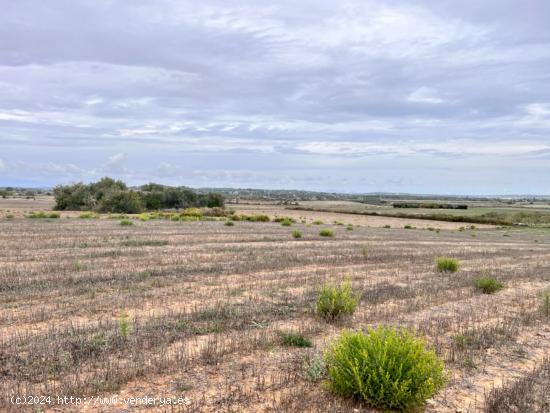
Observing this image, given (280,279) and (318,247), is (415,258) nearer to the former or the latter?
(318,247)

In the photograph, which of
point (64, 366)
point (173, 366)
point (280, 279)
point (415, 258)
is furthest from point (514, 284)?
point (64, 366)

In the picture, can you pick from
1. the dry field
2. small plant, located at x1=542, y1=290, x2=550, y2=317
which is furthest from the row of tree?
small plant, located at x1=542, y1=290, x2=550, y2=317

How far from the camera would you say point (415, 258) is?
19.0 m

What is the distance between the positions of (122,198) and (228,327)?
223 ft

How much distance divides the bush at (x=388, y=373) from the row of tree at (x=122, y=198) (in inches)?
2707

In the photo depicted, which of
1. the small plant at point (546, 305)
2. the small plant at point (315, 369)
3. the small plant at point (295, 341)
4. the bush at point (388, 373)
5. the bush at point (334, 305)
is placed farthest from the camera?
the small plant at point (546, 305)

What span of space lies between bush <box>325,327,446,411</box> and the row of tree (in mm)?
68769

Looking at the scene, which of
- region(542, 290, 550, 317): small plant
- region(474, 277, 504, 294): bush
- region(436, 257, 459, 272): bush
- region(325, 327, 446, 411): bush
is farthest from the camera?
region(436, 257, 459, 272): bush

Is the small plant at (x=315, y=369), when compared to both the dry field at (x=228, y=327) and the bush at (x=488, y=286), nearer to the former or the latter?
the dry field at (x=228, y=327)

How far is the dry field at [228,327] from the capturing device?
545 centimetres

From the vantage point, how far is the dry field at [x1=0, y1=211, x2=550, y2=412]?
5453 millimetres

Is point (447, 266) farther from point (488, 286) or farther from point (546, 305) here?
point (546, 305)

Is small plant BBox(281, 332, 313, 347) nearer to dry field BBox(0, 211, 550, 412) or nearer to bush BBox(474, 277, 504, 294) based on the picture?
dry field BBox(0, 211, 550, 412)

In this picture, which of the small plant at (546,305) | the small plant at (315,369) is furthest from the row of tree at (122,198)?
the small plant at (315,369)
